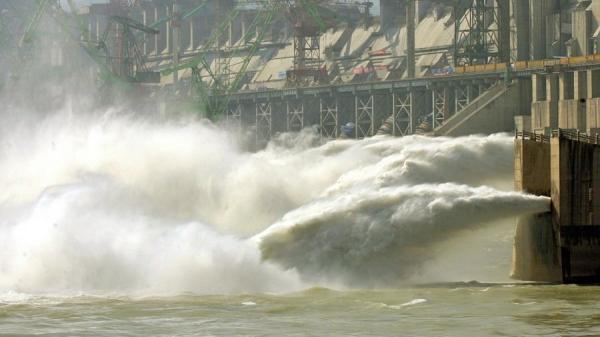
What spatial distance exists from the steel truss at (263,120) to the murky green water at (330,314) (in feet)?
347

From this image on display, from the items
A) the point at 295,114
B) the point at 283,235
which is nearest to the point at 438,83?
the point at 295,114

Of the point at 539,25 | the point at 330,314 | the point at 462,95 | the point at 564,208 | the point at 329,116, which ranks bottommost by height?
the point at 330,314

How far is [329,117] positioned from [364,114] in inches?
276

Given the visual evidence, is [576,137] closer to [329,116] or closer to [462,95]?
[462,95]

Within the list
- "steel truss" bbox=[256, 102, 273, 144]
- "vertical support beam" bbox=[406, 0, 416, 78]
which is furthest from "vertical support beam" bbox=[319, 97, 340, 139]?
"vertical support beam" bbox=[406, 0, 416, 78]

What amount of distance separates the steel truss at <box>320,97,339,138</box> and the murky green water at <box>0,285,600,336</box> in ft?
322

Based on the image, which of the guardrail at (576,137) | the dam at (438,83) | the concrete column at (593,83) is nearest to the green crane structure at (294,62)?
the dam at (438,83)

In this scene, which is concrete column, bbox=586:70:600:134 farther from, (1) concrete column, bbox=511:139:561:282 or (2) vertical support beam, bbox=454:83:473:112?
(1) concrete column, bbox=511:139:561:282

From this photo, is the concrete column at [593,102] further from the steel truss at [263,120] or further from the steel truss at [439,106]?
the steel truss at [263,120]

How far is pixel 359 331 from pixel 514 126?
78911 millimetres

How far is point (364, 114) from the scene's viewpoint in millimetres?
146500

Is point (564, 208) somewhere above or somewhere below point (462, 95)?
below

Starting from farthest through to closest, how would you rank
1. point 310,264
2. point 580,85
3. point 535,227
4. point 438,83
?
point 438,83 < point 580,85 < point 535,227 < point 310,264

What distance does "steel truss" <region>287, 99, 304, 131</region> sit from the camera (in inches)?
6093
